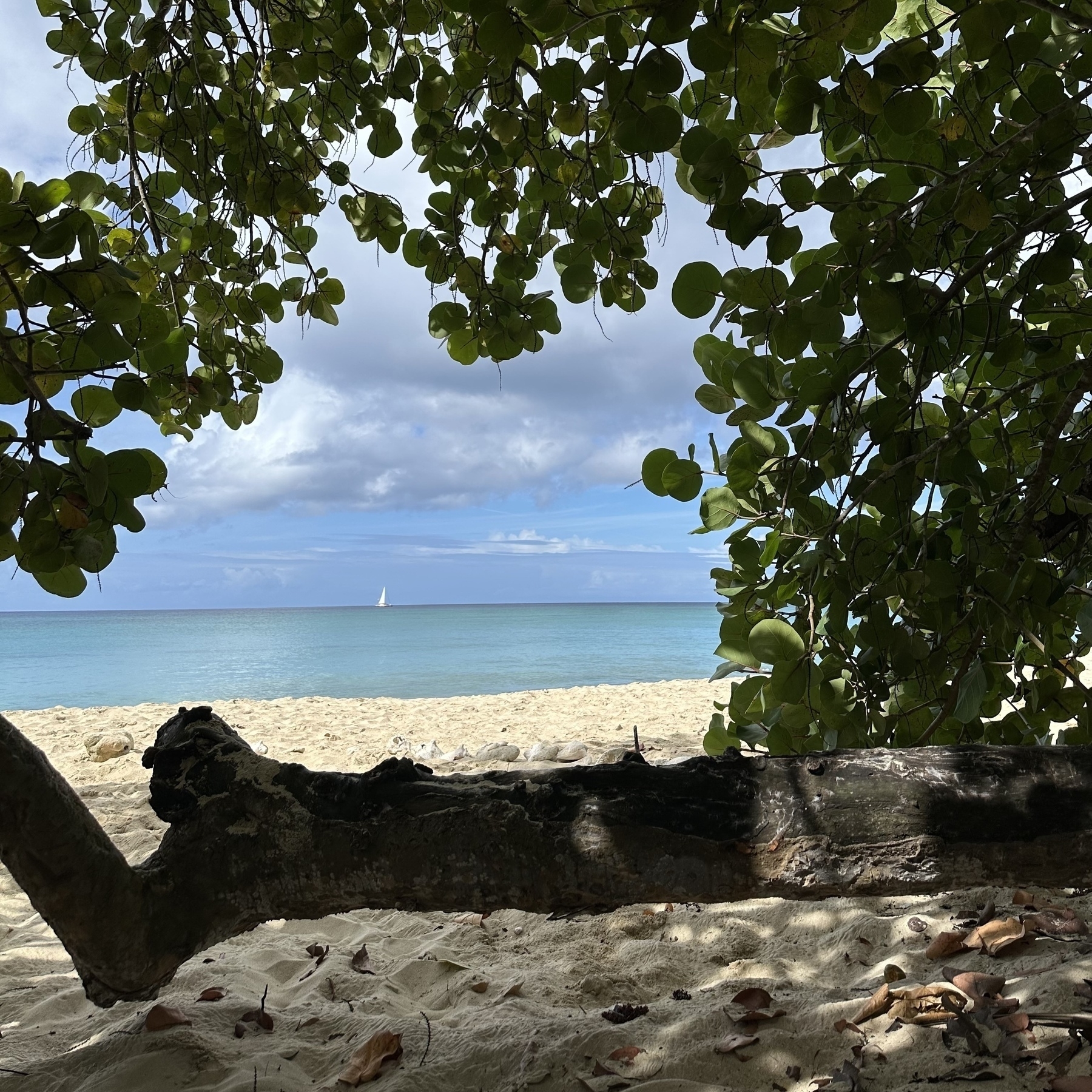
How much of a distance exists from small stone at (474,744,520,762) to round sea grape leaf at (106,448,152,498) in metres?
4.87

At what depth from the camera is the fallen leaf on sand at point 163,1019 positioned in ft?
6.02

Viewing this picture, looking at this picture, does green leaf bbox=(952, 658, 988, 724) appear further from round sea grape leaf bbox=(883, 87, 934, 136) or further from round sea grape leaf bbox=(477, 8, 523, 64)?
round sea grape leaf bbox=(477, 8, 523, 64)

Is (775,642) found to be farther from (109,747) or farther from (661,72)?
(109,747)

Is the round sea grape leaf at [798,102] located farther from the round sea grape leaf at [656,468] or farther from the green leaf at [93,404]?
the green leaf at [93,404]

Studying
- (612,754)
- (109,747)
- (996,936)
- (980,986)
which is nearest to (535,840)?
(980,986)

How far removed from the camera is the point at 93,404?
1163mm

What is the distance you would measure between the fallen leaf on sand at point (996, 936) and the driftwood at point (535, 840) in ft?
2.41

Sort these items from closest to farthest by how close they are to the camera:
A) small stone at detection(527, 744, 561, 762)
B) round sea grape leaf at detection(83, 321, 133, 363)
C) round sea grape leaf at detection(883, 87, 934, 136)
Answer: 1. round sea grape leaf at detection(83, 321, 133, 363)
2. round sea grape leaf at detection(883, 87, 934, 136)
3. small stone at detection(527, 744, 561, 762)

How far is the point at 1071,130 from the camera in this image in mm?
1357

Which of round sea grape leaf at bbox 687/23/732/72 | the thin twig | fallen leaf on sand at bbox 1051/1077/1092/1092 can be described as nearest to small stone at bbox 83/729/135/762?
the thin twig

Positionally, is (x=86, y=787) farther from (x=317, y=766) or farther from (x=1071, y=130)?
(x=1071, y=130)

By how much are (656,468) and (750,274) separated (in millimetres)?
440

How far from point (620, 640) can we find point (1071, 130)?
106ft

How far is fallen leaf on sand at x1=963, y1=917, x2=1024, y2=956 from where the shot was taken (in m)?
1.98
